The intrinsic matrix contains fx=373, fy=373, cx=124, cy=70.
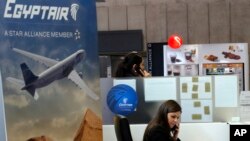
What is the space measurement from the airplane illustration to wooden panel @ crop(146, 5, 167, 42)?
5.99m

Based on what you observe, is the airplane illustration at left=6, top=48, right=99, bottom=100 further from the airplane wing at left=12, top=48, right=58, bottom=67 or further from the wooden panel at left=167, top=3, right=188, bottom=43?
the wooden panel at left=167, top=3, right=188, bottom=43

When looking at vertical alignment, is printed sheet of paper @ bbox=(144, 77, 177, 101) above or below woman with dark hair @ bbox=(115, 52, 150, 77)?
below

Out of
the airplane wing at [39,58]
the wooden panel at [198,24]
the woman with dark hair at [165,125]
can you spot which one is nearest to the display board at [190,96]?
the woman with dark hair at [165,125]

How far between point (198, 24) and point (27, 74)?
21.7ft

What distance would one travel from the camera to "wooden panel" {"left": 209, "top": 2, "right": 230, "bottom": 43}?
26.4 feet

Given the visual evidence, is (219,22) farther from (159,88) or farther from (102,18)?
(159,88)

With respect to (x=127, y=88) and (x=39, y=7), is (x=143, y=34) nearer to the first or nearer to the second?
(x=127, y=88)

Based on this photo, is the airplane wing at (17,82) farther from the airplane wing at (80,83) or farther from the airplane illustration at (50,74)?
the airplane wing at (80,83)

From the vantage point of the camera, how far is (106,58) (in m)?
7.72

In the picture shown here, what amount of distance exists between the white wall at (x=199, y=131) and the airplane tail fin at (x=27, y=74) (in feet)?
6.06

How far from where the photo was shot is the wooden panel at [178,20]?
8.16 m

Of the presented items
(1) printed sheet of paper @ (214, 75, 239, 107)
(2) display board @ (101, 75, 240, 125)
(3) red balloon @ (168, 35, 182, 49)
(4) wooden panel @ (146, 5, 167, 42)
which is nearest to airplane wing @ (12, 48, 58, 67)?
(2) display board @ (101, 75, 240, 125)

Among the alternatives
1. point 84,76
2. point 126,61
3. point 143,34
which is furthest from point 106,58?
point 84,76

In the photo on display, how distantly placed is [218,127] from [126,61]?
1.13 meters
